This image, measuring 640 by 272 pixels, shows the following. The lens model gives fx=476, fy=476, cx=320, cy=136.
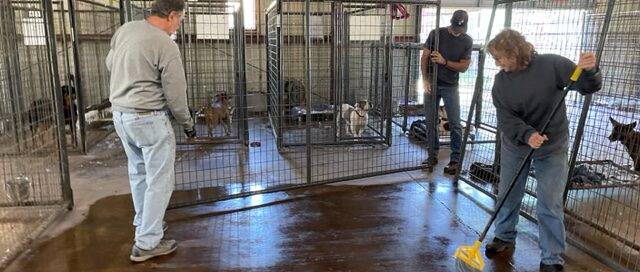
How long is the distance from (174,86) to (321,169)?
260 centimetres

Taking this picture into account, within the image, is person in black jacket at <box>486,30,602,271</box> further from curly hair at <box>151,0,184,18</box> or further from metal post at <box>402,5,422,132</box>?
metal post at <box>402,5,422,132</box>

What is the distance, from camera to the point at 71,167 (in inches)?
200

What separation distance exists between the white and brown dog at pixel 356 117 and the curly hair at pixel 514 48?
3.79m

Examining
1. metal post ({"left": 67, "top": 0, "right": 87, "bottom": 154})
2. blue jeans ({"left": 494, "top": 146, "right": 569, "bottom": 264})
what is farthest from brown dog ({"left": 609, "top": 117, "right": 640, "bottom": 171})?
metal post ({"left": 67, "top": 0, "right": 87, "bottom": 154})

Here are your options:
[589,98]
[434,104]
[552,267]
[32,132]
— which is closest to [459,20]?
[434,104]

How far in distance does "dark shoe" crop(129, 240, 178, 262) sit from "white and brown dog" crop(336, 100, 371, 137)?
11.7 feet

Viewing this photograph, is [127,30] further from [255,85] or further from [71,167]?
[255,85]

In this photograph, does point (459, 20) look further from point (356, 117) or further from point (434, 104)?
point (356, 117)

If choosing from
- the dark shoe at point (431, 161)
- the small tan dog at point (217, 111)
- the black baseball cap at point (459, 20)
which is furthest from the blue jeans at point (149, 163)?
the small tan dog at point (217, 111)

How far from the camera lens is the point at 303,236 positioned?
337 centimetres

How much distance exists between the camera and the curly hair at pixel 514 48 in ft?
8.33

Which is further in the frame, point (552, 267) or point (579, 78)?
point (552, 267)

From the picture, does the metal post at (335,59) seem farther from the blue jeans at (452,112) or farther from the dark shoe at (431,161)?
the dark shoe at (431,161)

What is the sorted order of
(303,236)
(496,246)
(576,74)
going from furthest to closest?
(303,236)
(496,246)
(576,74)
